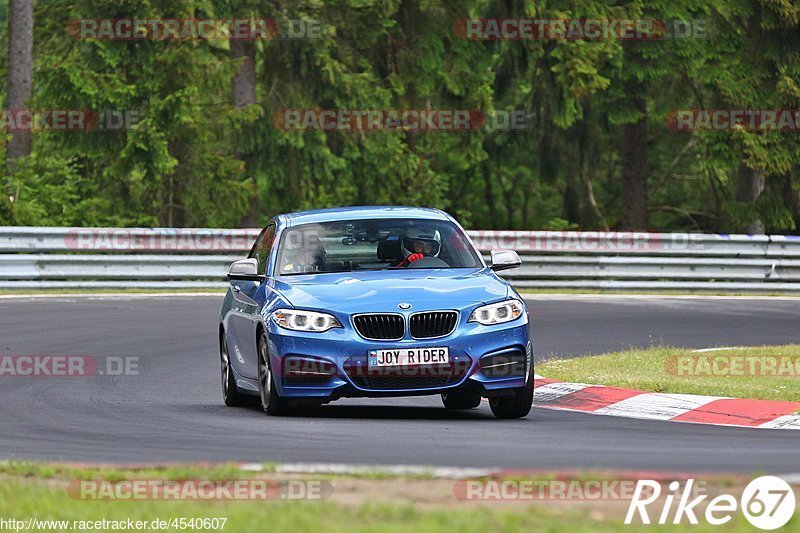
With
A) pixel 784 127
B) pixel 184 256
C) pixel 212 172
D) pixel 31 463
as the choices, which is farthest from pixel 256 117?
pixel 31 463

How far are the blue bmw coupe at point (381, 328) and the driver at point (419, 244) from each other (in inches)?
0.7

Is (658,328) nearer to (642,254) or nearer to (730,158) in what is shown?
(642,254)

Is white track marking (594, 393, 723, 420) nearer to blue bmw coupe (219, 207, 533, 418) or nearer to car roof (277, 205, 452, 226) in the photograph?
blue bmw coupe (219, 207, 533, 418)

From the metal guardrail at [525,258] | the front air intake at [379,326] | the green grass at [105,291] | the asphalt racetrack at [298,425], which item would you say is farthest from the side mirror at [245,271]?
the metal guardrail at [525,258]

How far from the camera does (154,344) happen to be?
18.8 m

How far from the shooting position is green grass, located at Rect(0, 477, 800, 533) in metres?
6.53

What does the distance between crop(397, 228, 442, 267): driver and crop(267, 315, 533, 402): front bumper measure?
1.36 m

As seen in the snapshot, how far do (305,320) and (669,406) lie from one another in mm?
3180

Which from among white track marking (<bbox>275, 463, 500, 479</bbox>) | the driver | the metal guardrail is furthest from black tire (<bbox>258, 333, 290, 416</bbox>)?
the metal guardrail

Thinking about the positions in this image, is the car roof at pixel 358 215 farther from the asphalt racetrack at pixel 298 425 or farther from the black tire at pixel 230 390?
the asphalt racetrack at pixel 298 425

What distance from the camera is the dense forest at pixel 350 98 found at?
32.6 metres

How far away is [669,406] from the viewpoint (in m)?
12.9

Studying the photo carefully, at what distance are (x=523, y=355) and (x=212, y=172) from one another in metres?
23.6

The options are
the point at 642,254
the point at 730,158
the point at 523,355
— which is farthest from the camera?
the point at 730,158
